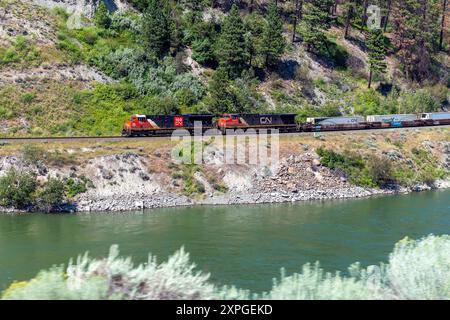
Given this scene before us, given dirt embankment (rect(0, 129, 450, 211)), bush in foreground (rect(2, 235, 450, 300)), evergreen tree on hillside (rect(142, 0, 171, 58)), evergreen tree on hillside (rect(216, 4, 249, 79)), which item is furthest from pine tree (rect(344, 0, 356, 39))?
bush in foreground (rect(2, 235, 450, 300))

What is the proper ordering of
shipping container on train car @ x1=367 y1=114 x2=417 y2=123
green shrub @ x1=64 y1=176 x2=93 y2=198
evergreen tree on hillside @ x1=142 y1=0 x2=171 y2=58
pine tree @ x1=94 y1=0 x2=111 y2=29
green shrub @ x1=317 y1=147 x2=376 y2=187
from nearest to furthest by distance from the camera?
green shrub @ x1=64 y1=176 x2=93 y2=198 < green shrub @ x1=317 y1=147 x2=376 y2=187 < shipping container on train car @ x1=367 y1=114 x2=417 y2=123 < evergreen tree on hillside @ x1=142 y1=0 x2=171 y2=58 < pine tree @ x1=94 y1=0 x2=111 y2=29

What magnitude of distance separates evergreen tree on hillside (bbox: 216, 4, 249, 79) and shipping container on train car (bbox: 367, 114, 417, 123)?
1630 centimetres

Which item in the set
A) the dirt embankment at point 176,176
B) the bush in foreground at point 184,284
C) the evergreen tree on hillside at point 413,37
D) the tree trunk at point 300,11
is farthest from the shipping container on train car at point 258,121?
the bush in foreground at point 184,284

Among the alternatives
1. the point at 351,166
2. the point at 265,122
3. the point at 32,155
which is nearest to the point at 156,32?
the point at 265,122

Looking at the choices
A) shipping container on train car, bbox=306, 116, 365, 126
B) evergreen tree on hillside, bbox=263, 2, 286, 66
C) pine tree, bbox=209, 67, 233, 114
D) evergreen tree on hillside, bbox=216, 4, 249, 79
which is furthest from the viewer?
evergreen tree on hillside, bbox=263, 2, 286, 66

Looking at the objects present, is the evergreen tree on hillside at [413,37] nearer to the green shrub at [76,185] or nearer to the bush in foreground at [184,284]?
the green shrub at [76,185]

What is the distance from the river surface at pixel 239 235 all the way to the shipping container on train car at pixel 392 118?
19.8 m

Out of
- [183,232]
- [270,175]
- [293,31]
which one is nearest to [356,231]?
[183,232]

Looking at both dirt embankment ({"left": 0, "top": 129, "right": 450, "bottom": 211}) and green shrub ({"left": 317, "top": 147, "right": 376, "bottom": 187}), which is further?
green shrub ({"left": 317, "top": 147, "right": 376, "bottom": 187})

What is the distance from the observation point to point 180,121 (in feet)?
172

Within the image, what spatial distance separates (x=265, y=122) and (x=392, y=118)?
54.5ft

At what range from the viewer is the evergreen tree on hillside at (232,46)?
6431 cm

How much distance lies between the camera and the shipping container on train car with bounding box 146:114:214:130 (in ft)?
169

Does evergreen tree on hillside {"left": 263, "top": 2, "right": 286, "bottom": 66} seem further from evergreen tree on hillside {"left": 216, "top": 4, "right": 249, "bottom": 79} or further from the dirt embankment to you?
the dirt embankment
